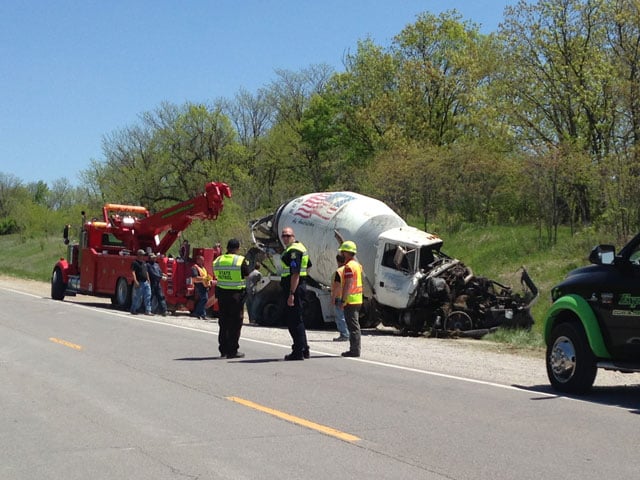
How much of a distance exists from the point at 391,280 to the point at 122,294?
35.2 feet

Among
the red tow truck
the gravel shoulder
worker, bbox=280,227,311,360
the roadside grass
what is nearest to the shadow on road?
the gravel shoulder

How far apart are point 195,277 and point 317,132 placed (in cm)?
3658

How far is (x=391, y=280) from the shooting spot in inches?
789

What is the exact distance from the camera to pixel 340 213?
21500 millimetres

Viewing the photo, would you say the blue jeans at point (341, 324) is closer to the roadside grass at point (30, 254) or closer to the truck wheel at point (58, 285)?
the truck wheel at point (58, 285)

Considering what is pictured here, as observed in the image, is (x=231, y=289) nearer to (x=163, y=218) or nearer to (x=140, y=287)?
(x=140, y=287)

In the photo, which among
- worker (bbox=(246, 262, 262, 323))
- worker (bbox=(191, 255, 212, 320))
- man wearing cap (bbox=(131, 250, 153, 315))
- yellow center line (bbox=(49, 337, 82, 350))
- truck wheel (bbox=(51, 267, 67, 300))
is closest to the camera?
yellow center line (bbox=(49, 337, 82, 350))

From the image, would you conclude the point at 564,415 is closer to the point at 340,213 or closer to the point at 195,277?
the point at 340,213

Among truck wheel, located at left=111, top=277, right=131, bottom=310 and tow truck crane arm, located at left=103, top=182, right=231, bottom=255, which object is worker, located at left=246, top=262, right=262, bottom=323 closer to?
tow truck crane arm, located at left=103, top=182, right=231, bottom=255

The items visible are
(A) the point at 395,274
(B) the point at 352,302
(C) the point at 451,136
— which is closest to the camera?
(B) the point at 352,302

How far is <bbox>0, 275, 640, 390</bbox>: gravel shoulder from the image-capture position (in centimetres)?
1245

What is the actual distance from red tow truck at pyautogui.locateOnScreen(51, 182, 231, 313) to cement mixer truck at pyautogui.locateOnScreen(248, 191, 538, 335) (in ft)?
11.6

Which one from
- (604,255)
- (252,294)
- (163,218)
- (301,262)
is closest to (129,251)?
(163,218)

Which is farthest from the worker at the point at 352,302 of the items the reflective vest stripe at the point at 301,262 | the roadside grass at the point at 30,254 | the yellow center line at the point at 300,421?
the roadside grass at the point at 30,254
